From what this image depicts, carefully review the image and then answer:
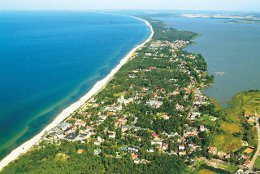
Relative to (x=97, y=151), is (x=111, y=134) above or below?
above

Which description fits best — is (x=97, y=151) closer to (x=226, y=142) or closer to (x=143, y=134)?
(x=143, y=134)

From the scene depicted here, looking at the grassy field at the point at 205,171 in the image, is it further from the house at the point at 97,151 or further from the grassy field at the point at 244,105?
the grassy field at the point at 244,105

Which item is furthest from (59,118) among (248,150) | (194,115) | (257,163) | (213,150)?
(257,163)

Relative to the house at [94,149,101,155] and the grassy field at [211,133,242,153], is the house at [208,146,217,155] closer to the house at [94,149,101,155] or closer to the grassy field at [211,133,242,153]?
the grassy field at [211,133,242,153]

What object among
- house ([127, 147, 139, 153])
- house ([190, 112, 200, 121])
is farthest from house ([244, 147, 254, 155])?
house ([127, 147, 139, 153])

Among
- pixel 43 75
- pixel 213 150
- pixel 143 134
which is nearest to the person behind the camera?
pixel 213 150

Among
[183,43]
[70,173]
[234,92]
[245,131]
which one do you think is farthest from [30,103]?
[183,43]

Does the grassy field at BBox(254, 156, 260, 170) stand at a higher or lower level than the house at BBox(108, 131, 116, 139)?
lower

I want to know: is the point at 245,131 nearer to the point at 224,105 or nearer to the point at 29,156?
the point at 224,105

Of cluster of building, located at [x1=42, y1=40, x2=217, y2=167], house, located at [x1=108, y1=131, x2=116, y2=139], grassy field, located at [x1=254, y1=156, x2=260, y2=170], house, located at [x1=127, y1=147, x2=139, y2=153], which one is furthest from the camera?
house, located at [x1=108, y1=131, x2=116, y2=139]
